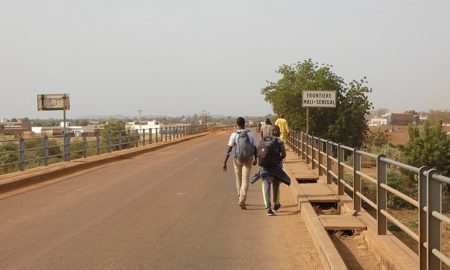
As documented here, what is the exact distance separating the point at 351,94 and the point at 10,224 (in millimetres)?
28144

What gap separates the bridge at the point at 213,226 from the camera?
261 inches

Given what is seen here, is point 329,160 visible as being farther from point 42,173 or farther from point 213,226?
point 42,173

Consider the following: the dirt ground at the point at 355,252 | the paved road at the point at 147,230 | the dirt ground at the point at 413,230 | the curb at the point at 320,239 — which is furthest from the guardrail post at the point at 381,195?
the dirt ground at the point at 413,230

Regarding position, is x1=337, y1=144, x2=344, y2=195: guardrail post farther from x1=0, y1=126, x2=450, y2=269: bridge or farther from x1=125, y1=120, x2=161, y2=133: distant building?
x1=125, y1=120, x2=161, y2=133: distant building

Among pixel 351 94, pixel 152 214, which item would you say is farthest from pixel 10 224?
pixel 351 94

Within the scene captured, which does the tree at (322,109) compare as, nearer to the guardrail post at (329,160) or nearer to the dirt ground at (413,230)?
the dirt ground at (413,230)

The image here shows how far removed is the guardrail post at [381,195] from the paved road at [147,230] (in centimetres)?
92

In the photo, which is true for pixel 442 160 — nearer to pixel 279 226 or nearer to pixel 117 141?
pixel 117 141

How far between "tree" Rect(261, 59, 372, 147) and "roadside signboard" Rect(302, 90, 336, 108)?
1388 centimetres

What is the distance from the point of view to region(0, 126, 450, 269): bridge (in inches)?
261

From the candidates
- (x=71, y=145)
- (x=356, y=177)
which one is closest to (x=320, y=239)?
(x=356, y=177)

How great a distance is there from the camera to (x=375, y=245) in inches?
283

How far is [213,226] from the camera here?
9.28m

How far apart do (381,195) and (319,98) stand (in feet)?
40.1
